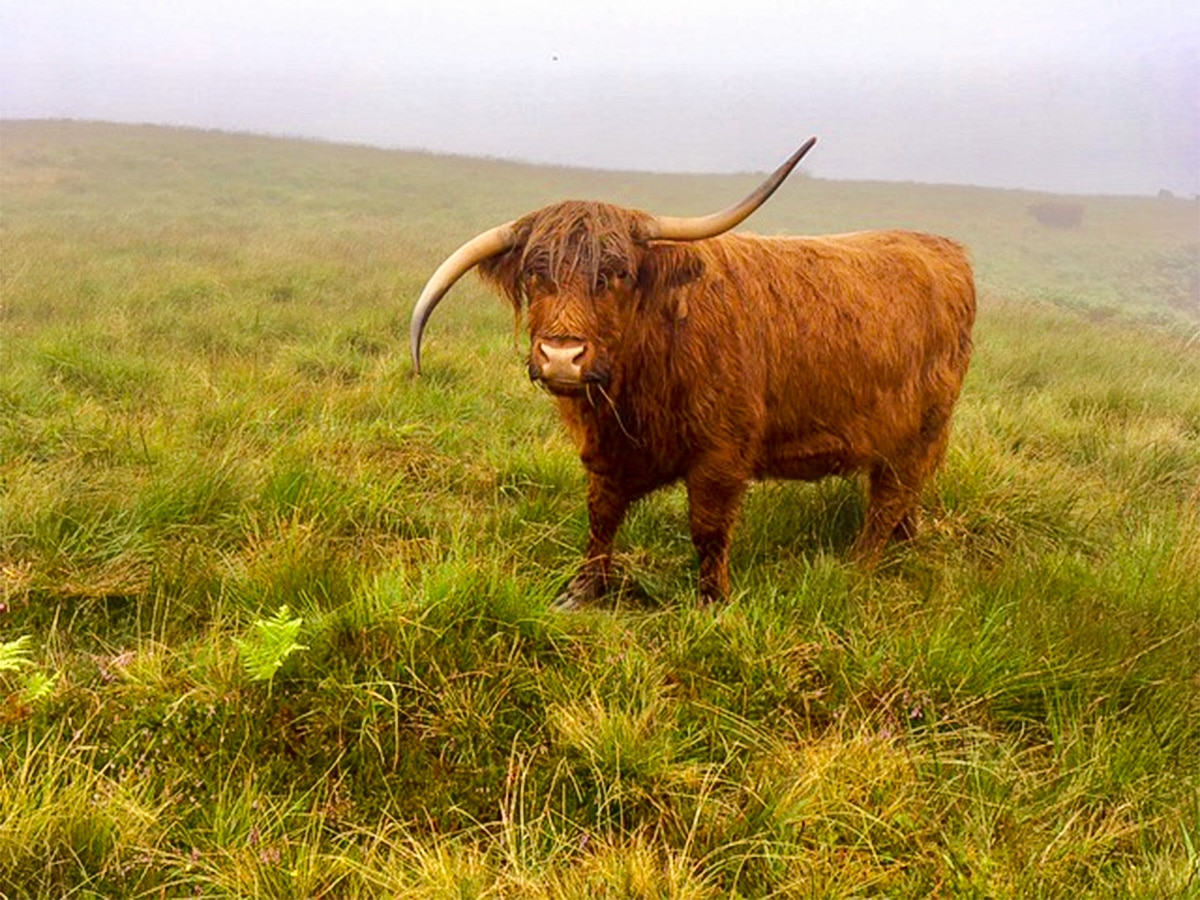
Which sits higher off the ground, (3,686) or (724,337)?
(724,337)

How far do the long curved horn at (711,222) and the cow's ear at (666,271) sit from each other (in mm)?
67

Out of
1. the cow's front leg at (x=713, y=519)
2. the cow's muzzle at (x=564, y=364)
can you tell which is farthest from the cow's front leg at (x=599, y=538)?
the cow's muzzle at (x=564, y=364)

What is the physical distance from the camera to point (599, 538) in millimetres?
3199

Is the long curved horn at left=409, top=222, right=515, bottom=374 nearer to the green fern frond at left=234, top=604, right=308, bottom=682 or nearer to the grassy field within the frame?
the grassy field

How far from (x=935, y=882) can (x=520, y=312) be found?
7.33ft

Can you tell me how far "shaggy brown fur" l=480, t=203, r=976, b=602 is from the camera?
2.46m

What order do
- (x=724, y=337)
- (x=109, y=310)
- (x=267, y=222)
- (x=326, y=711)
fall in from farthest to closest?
(x=267, y=222) → (x=109, y=310) → (x=724, y=337) → (x=326, y=711)

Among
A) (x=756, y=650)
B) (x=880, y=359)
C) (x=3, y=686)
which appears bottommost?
(x=3, y=686)

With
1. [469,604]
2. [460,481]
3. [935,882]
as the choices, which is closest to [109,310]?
[460,481]

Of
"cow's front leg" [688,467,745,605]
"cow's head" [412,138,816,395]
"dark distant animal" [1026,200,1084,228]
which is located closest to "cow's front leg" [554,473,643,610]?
"cow's front leg" [688,467,745,605]

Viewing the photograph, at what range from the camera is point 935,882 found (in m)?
1.57

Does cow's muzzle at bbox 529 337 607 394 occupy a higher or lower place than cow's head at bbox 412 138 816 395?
lower

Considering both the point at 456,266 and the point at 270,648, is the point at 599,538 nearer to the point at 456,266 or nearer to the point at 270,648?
the point at 456,266

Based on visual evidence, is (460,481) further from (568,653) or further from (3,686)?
(3,686)
